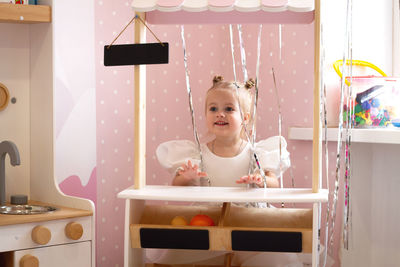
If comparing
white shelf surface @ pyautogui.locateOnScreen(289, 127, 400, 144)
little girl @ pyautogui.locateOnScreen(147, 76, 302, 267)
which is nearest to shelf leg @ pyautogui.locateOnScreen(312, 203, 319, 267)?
little girl @ pyautogui.locateOnScreen(147, 76, 302, 267)

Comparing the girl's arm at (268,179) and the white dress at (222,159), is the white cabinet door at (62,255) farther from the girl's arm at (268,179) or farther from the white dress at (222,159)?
the girl's arm at (268,179)

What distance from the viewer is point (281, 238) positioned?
152 centimetres

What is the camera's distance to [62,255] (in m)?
1.72

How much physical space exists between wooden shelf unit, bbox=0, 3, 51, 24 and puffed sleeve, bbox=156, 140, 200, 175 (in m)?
0.53

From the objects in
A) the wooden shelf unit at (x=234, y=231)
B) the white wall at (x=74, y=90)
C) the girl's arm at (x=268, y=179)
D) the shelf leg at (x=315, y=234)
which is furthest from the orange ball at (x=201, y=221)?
the white wall at (x=74, y=90)

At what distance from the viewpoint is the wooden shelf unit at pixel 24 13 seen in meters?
1.81

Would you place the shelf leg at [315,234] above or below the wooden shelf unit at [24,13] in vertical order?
below

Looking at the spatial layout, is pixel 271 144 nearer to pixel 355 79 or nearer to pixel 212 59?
pixel 355 79

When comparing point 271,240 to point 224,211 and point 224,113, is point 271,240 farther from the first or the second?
point 224,113

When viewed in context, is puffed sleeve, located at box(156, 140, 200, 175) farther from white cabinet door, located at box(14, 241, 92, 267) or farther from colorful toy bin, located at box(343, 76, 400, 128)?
colorful toy bin, located at box(343, 76, 400, 128)

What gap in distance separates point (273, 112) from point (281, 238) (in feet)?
2.63

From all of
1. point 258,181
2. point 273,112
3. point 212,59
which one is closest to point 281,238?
point 258,181

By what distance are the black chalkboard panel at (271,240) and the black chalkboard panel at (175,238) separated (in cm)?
9

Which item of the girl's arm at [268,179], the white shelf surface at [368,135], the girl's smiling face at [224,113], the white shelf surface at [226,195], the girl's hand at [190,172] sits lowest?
the white shelf surface at [226,195]
